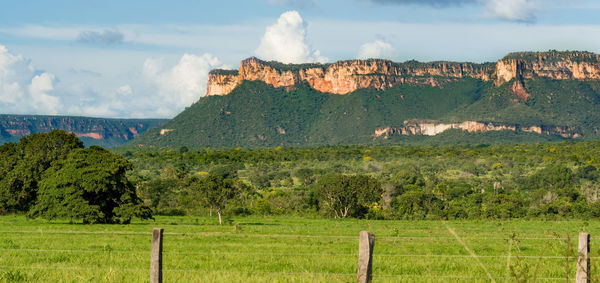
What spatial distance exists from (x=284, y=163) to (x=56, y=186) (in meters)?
91.6

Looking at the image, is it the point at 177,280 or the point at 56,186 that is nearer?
the point at 177,280

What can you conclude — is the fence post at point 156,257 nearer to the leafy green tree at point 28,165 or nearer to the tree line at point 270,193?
the tree line at point 270,193

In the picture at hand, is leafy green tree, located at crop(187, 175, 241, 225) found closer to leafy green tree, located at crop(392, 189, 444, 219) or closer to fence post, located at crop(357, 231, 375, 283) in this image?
leafy green tree, located at crop(392, 189, 444, 219)

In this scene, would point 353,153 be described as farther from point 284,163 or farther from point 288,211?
point 288,211

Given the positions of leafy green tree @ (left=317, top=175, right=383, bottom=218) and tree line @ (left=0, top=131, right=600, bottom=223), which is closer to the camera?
tree line @ (left=0, top=131, right=600, bottom=223)

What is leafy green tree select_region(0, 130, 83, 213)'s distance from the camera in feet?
134

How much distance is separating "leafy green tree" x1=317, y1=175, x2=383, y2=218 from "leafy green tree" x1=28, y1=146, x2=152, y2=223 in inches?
677

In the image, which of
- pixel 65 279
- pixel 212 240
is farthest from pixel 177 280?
pixel 212 240

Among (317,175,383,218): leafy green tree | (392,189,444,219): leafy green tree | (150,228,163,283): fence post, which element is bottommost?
(392,189,444,219): leafy green tree

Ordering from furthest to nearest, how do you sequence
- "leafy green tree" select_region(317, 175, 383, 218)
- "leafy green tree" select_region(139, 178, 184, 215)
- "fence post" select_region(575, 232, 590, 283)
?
"leafy green tree" select_region(139, 178, 184, 215) < "leafy green tree" select_region(317, 175, 383, 218) < "fence post" select_region(575, 232, 590, 283)

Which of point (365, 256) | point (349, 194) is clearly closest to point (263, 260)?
point (365, 256)

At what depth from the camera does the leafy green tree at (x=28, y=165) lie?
40719mm

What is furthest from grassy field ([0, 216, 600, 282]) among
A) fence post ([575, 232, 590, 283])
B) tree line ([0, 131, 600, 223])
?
tree line ([0, 131, 600, 223])

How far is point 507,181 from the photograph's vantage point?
89.4m
